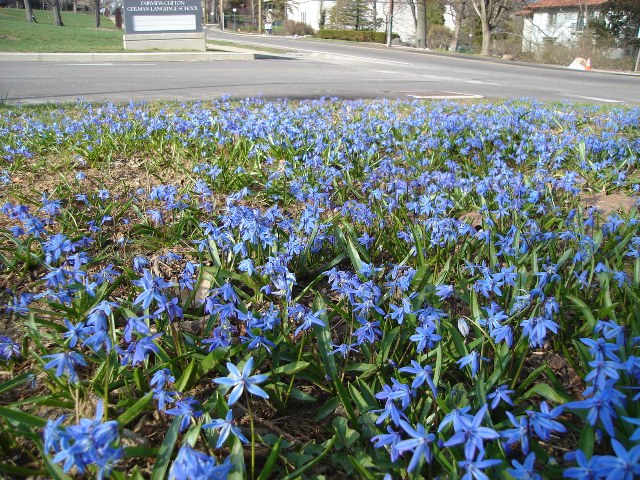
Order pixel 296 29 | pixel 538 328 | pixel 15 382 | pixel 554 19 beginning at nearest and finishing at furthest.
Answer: pixel 538 328 → pixel 15 382 → pixel 554 19 → pixel 296 29

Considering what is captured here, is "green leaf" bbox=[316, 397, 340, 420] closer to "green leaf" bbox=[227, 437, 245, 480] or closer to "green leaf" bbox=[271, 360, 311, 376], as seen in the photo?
"green leaf" bbox=[271, 360, 311, 376]

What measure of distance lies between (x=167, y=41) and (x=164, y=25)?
2.10 ft

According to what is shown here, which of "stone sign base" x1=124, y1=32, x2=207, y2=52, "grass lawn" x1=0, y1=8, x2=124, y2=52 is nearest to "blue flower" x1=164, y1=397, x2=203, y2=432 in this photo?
"grass lawn" x1=0, y1=8, x2=124, y2=52

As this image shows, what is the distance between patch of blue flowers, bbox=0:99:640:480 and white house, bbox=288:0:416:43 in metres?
52.7

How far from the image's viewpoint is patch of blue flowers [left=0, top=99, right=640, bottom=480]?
1.43m

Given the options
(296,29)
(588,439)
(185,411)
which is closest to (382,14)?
(296,29)

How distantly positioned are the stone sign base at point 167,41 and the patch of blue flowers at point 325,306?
58.6ft

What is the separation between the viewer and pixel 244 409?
1.87 meters

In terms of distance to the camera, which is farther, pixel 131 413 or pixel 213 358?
pixel 213 358

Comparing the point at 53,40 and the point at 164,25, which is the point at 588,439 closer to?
the point at 164,25

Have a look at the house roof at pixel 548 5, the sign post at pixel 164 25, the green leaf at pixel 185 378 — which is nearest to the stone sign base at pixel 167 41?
the sign post at pixel 164 25

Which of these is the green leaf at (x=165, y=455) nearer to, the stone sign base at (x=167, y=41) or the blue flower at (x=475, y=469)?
the blue flower at (x=475, y=469)

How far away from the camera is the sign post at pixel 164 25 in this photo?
67.8 feet

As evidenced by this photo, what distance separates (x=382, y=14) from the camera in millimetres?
65188
